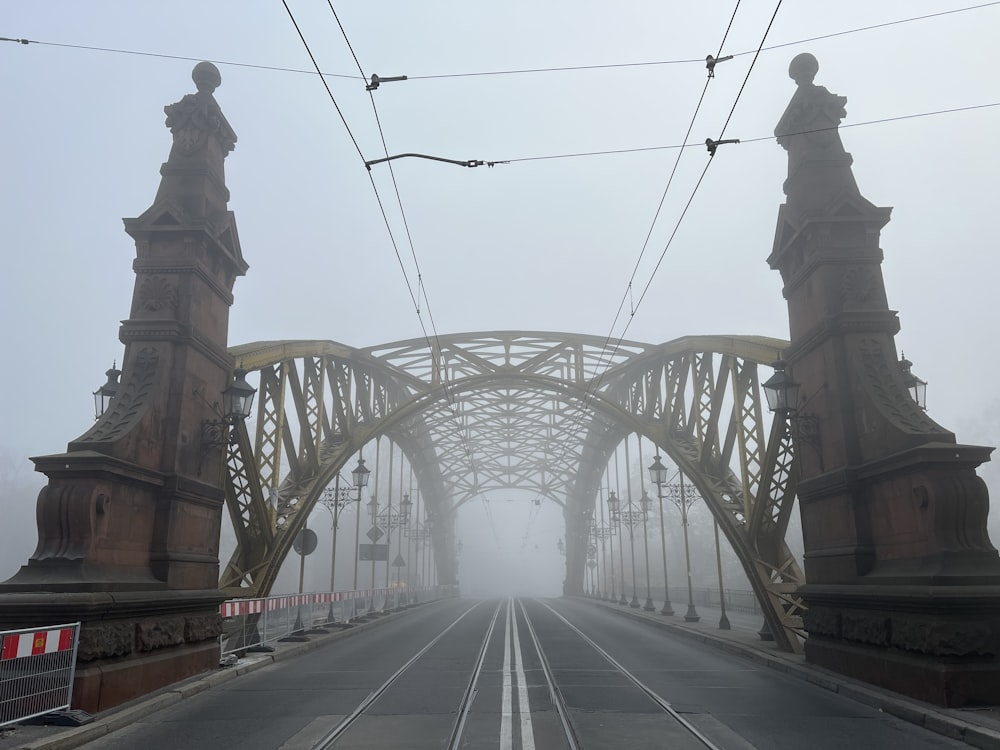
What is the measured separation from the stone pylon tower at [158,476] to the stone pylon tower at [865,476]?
32.6 feet

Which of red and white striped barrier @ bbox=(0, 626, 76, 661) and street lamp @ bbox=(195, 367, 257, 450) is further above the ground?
street lamp @ bbox=(195, 367, 257, 450)

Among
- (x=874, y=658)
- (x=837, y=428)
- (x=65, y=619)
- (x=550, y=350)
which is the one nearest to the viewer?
(x=65, y=619)

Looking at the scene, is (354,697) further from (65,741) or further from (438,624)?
(438,624)

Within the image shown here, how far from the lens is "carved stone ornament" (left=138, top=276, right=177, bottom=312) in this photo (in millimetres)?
12305

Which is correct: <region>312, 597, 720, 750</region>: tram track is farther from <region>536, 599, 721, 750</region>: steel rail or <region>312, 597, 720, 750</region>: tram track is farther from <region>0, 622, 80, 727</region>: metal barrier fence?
<region>0, 622, 80, 727</region>: metal barrier fence

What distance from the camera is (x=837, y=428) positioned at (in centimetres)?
1196

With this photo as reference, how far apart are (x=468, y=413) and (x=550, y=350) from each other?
14708 mm

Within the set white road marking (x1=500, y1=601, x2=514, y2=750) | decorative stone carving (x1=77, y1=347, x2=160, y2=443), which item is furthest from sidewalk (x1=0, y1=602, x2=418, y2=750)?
white road marking (x1=500, y1=601, x2=514, y2=750)

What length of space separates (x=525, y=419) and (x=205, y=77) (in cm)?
4054

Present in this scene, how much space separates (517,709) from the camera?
959 cm

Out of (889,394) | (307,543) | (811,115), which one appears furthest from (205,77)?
(889,394)

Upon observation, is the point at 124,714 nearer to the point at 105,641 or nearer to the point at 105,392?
the point at 105,641

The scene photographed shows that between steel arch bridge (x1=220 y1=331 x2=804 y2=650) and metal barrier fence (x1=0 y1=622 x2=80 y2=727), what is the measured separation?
6714 millimetres

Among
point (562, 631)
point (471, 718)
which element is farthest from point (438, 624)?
point (471, 718)
